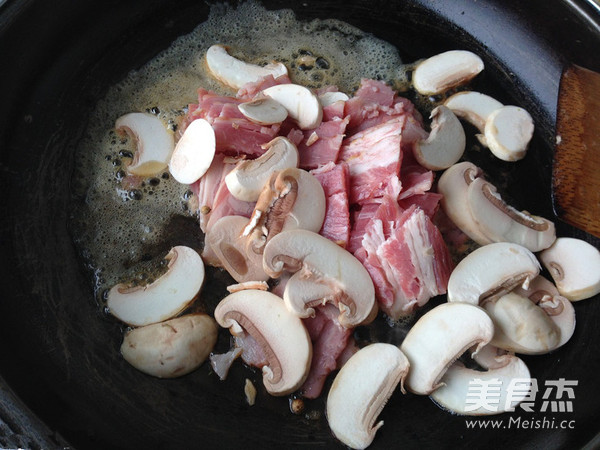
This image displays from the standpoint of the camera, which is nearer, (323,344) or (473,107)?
(323,344)

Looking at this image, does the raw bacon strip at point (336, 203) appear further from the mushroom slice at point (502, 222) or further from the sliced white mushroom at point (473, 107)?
the sliced white mushroom at point (473, 107)

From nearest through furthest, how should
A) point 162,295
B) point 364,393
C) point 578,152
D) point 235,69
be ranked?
point 364,393
point 162,295
point 578,152
point 235,69

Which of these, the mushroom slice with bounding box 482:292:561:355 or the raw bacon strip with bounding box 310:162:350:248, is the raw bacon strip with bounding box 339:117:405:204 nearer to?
the raw bacon strip with bounding box 310:162:350:248

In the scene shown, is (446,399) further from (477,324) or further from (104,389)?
(104,389)

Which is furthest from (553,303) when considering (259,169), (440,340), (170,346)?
(170,346)

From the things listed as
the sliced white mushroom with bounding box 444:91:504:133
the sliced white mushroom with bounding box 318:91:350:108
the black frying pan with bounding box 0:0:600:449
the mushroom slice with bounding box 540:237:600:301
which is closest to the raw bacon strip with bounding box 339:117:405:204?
the sliced white mushroom with bounding box 318:91:350:108

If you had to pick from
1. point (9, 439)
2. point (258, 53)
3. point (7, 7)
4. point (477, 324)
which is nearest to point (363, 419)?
point (477, 324)

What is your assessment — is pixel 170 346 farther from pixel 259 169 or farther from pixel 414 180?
pixel 414 180
